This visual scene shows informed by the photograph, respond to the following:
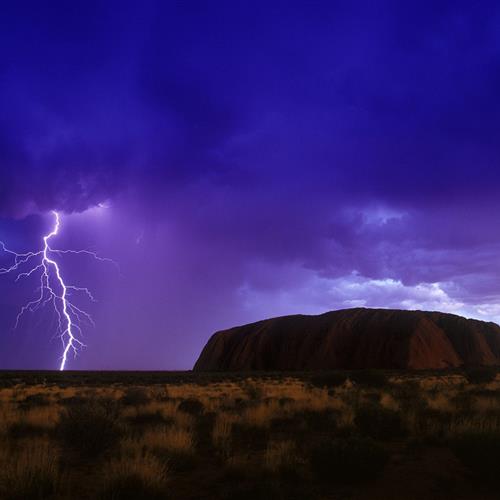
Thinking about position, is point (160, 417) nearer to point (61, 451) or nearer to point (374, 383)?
point (61, 451)

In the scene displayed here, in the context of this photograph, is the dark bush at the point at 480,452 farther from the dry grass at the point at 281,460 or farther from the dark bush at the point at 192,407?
the dark bush at the point at 192,407

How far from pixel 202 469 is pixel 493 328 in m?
96.3

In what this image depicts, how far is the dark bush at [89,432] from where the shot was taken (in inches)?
380

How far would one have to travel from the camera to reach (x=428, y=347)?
74.9 m

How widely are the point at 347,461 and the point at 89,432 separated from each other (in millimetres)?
5443

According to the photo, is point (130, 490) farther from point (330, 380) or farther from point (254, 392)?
point (330, 380)

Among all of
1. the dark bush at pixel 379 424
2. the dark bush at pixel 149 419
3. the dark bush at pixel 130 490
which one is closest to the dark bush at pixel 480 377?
the dark bush at pixel 379 424

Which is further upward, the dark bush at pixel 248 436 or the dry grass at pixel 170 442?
the dry grass at pixel 170 442

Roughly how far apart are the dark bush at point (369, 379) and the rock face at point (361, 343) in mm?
43773

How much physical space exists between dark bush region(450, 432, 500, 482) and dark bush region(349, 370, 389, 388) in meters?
21.2

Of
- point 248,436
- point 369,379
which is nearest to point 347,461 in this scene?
point 248,436

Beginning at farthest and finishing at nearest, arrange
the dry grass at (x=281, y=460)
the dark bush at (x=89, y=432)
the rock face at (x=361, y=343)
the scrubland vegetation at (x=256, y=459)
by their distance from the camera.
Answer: the rock face at (x=361, y=343) → the dark bush at (x=89, y=432) → the dry grass at (x=281, y=460) → the scrubland vegetation at (x=256, y=459)

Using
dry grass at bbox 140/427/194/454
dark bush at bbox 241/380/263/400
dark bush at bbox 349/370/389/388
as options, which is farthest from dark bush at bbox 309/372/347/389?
dry grass at bbox 140/427/194/454

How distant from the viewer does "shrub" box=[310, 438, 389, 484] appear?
7.49m
